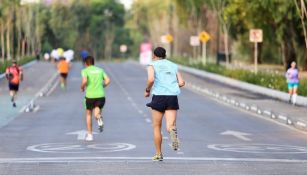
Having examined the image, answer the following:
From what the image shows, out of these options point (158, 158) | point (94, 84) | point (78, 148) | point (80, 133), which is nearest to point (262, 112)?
point (80, 133)

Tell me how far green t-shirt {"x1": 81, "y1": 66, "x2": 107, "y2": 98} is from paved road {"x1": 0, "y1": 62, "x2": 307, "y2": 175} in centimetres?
106

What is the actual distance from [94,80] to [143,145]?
6.37ft

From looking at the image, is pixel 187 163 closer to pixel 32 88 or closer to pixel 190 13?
pixel 32 88

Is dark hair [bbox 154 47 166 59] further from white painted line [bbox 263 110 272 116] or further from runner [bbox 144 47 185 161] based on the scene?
white painted line [bbox 263 110 272 116]

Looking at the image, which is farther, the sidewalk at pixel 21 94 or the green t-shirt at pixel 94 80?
the sidewalk at pixel 21 94

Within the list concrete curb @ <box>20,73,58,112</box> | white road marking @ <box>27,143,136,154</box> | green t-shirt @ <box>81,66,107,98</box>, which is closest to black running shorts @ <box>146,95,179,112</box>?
white road marking @ <box>27,143,136,154</box>

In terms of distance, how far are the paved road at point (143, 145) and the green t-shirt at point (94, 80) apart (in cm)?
106

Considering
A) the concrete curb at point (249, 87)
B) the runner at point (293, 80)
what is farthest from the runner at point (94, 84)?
the concrete curb at point (249, 87)

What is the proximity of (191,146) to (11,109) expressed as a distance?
16075 mm

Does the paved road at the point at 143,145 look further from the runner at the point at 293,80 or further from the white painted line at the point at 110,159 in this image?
the runner at the point at 293,80

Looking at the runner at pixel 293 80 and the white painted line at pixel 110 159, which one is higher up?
the white painted line at pixel 110 159

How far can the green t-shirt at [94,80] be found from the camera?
19734 mm

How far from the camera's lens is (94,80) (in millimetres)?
19750

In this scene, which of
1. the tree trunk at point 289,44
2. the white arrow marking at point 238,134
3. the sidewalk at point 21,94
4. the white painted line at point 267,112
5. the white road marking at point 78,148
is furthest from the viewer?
the tree trunk at point 289,44
